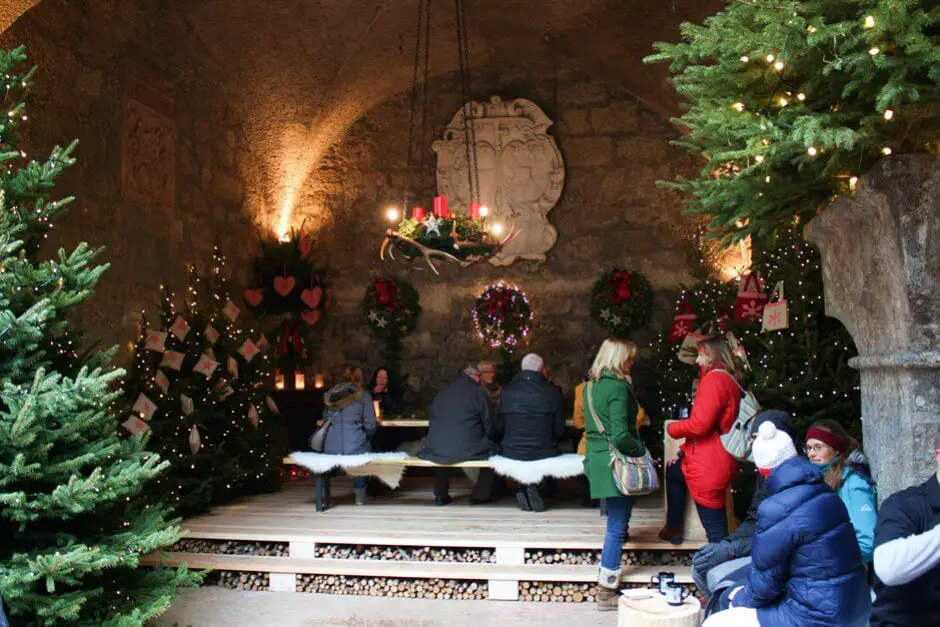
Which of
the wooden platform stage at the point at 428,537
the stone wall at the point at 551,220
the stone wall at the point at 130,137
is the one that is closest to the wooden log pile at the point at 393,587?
the wooden platform stage at the point at 428,537

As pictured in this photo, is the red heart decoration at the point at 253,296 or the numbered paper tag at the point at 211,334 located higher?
the red heart decoration at the point at 253,296

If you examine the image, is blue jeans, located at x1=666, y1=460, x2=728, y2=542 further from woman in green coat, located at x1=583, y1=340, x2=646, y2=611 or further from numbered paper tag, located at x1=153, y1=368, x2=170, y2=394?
numbered paper tag, located at x1=153, y1=368, x2=170, y2=394

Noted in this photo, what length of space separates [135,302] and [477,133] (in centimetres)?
418

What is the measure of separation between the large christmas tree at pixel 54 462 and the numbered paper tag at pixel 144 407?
228cm

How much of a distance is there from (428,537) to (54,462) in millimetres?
2602

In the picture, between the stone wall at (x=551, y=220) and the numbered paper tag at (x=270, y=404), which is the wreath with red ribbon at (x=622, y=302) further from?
the numbered paper tag at (x=270, y=404)

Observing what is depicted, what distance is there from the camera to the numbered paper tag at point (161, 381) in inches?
255

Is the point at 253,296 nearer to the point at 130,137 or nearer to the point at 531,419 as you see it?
the point at 130,137

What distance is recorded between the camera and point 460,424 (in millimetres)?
6621

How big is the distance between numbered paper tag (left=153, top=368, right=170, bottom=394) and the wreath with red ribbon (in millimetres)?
4168

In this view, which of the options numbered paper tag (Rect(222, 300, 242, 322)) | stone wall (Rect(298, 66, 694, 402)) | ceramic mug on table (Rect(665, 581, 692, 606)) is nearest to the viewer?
ceramic mug on table (Rect(665, 581, 692, 606))

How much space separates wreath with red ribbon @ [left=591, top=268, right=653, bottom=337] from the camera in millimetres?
8773

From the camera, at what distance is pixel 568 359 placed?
9.09 metres

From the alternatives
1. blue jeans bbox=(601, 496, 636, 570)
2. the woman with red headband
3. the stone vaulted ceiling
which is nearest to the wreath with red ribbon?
the stone vaulted ceiling
